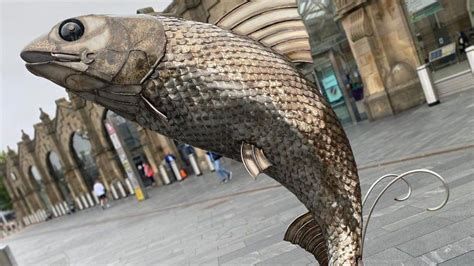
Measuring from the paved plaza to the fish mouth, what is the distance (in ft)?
9.90

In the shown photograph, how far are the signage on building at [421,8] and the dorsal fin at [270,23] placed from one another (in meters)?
11.3

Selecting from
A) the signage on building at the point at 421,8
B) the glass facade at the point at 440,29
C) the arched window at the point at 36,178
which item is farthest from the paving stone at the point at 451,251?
the arched window at the point at 36,178

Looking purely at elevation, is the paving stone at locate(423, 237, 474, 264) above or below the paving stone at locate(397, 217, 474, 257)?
above

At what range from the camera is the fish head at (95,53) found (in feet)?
5.35

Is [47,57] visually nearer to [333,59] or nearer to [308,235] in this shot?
[308,235]

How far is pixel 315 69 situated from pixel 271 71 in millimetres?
12871

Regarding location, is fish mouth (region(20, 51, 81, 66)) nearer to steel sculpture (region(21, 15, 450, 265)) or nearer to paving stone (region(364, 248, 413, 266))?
steel sculpture (region(21, 15, 450, 265))

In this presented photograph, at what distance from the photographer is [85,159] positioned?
97.8 ft

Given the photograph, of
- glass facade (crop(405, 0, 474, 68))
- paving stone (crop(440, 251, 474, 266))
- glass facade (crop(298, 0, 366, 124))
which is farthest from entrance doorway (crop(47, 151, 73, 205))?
paving stone (crop(440, 251, 474, 266))

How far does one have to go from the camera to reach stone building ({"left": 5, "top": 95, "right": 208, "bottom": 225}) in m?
22.2

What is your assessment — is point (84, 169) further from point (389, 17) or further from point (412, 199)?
point (412, 199)

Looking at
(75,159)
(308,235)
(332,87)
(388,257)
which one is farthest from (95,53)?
(75,159)

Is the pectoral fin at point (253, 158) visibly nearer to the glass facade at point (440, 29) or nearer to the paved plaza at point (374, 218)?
the paved plaza at point (374, 218)

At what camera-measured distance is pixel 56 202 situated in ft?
115
